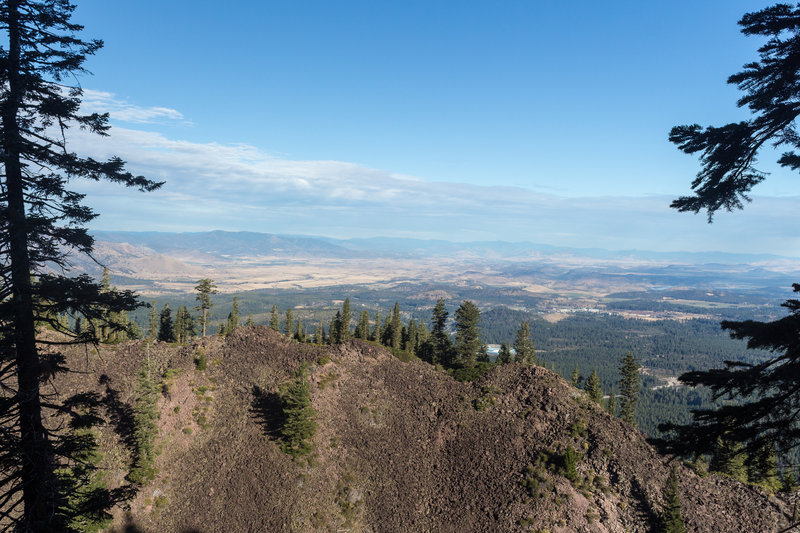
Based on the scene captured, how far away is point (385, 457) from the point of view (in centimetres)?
4588

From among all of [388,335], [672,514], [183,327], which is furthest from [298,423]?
[183,327]

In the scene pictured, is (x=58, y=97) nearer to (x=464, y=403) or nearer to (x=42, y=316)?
(x=42, y=316)

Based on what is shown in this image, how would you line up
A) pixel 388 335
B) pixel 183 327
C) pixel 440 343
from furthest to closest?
pixel 388 335 → pixel 183 327 → pixel 440 343

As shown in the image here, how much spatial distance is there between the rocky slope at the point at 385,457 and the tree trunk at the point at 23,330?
2981cm

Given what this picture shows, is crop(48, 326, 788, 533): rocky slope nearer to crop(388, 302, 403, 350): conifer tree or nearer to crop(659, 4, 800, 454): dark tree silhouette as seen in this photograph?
crop(388, 302, 403, 350): conifer tree

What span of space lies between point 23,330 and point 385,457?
39573 millimetres

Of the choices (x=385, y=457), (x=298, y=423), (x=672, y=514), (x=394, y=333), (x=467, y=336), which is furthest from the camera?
(x=394, y=333)

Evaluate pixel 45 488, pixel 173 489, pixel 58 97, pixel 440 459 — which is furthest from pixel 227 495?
pixel 58 97

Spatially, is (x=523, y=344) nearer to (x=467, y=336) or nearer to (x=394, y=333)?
(x=467, y=336)

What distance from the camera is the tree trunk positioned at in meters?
12.4

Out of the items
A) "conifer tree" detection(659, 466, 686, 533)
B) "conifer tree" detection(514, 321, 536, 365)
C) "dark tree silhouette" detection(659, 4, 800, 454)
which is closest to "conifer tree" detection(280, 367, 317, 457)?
"conifer tree" detection(659, 466, 686, 533)

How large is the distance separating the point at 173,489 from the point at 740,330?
47088 mm

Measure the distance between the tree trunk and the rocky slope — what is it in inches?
1174

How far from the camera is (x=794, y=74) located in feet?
38.7
